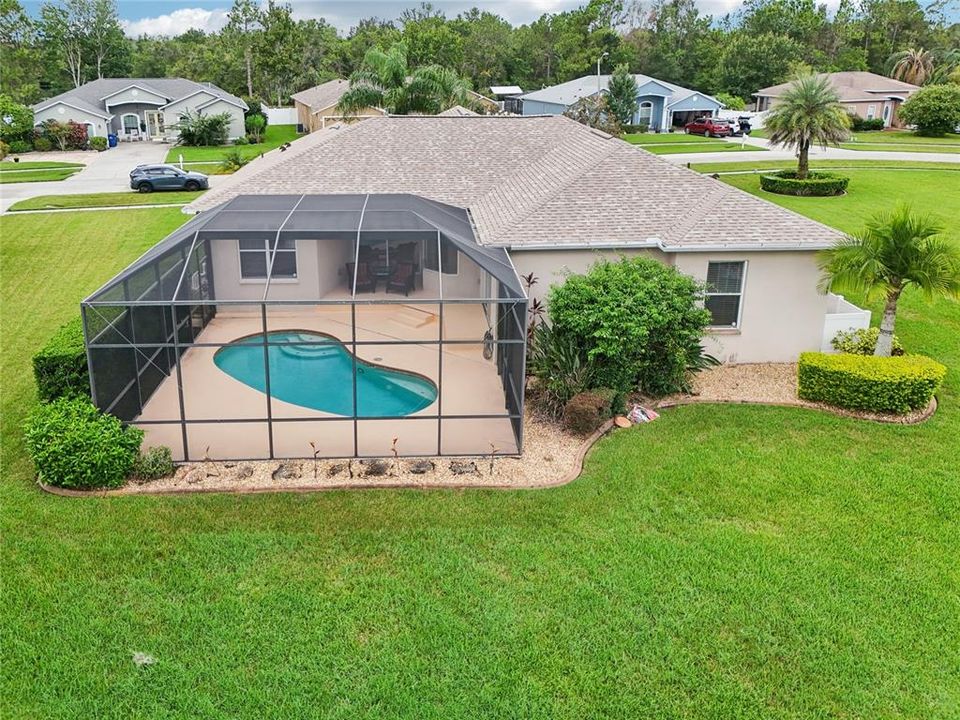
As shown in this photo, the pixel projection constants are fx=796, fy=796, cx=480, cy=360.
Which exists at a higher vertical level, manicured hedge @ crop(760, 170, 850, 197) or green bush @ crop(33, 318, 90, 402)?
manicured hedge @ crop(760, 170, 850, 197)

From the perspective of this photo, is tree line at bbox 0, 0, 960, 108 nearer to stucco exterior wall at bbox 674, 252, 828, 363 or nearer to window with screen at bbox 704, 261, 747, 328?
window with screen at bbox 704, 261, 747, 328

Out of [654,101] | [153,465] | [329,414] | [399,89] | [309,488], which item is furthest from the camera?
[654,101]

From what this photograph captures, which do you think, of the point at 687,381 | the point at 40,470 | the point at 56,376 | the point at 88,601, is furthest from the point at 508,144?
the point at 88,601

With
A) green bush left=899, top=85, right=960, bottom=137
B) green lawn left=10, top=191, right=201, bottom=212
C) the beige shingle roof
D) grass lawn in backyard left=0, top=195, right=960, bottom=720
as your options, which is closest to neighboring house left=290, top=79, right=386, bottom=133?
green lawn left=10, top=191, right=201, bottom=212

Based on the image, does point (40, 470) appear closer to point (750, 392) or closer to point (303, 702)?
point (303, 702)

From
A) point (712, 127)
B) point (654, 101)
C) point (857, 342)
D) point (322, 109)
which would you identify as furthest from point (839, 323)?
point (654, 101)

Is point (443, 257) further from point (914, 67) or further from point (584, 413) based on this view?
point (914, 67)

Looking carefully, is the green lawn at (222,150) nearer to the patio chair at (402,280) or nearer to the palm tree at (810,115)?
the palm tree at (810,115)

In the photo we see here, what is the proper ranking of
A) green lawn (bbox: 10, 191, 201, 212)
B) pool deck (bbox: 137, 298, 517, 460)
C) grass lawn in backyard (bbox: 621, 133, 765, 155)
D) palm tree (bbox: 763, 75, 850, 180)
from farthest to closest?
1. grass lawn in backyard (bbox: 621, 133, 765, 155)
2. green lawn (bbox: 10, 191, 201, 212)
3. palm tree (bbox: 763, 75, 850, 180)
4. pool deck (bbox: 137, 298, 517, 460)
